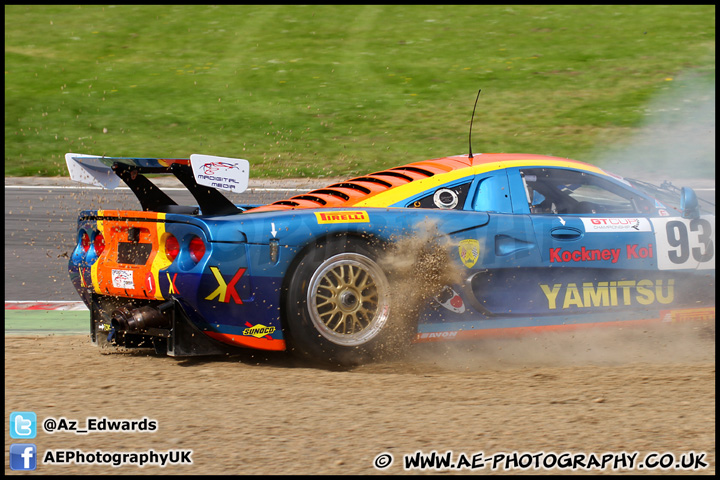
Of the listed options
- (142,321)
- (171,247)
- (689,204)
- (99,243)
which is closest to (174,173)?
(171,247)

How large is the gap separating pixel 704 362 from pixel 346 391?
246 cm

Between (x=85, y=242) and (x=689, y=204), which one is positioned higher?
(x=689, y=204)

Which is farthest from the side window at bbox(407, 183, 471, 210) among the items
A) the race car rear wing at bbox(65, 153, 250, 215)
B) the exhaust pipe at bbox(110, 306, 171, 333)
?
the exhaust pipe at bbox(110, 306, 171, 333)

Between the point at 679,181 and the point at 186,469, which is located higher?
the point at 679,181

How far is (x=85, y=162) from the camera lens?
567 centimetres

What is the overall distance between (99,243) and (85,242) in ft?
0.69

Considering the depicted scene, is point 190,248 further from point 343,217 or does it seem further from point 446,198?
point 446,198

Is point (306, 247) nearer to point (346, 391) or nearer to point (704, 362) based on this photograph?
point (346, 391)

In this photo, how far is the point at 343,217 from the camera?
540 centimetres

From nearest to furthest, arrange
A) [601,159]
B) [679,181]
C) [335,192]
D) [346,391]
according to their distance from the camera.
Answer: [346,391]
[335,192]
[679,181]
[601,159]

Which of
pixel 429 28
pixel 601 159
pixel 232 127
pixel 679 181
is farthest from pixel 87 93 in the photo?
pixel 679 181
